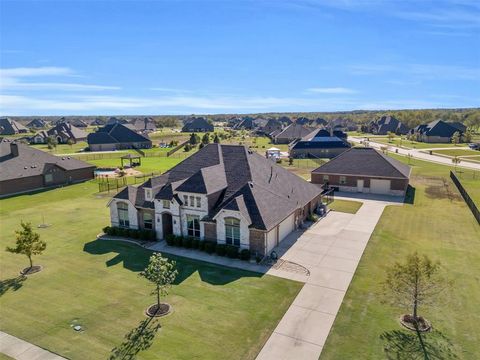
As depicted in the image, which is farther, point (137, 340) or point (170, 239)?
point (170, 239)

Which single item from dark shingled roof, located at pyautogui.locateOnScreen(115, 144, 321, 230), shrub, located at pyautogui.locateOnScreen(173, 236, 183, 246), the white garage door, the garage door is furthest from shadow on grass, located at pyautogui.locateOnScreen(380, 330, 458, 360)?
the garage door

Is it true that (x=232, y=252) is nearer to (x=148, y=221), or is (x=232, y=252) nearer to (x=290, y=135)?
(x=148, y=221)

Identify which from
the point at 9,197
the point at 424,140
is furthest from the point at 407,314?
the point at 424,140

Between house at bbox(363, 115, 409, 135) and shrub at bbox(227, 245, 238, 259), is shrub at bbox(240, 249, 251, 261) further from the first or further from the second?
house at bbox(363, 115, 409, 135)

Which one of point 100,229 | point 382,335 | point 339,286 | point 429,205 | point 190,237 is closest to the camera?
point 382,335

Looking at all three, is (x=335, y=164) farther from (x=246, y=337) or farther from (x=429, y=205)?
(x=246, y=337)

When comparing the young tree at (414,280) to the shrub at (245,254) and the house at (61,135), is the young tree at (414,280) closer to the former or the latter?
the shrub at (245,254)

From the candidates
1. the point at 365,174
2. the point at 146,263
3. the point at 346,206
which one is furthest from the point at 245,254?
the point at 365,174
